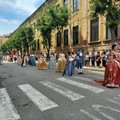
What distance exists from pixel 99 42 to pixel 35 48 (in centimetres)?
2885

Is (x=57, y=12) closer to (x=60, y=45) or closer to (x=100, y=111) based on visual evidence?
(x=60, y=45)

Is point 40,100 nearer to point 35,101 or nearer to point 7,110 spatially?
point 35,101

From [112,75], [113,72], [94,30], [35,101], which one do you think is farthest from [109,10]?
[35,101]

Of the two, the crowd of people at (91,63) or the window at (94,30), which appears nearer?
the crowd of people at (91,63)

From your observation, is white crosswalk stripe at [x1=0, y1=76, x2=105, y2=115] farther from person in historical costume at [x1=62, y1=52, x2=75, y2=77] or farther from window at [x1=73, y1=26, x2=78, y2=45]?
window at [x1=73, y1=26, x2=78, y2=45]

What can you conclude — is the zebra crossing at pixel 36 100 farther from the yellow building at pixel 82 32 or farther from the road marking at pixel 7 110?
the yellow building at pixel 82 32

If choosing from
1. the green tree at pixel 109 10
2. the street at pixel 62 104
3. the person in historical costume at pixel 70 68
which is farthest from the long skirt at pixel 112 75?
the green tree at pixel 109 10

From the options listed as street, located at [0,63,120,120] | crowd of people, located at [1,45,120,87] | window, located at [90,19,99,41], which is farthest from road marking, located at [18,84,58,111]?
window, located at [90,19,99,41]

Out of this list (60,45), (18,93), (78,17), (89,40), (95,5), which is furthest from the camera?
(60,45)

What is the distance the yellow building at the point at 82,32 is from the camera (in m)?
27.3

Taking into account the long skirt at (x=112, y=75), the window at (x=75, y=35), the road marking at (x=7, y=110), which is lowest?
the road marking at (x=7, y=110)

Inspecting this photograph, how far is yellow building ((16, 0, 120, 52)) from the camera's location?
27.3 m

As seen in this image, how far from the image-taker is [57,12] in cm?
3375

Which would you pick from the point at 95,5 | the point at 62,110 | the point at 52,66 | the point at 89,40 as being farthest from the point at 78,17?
the point at 62,110
